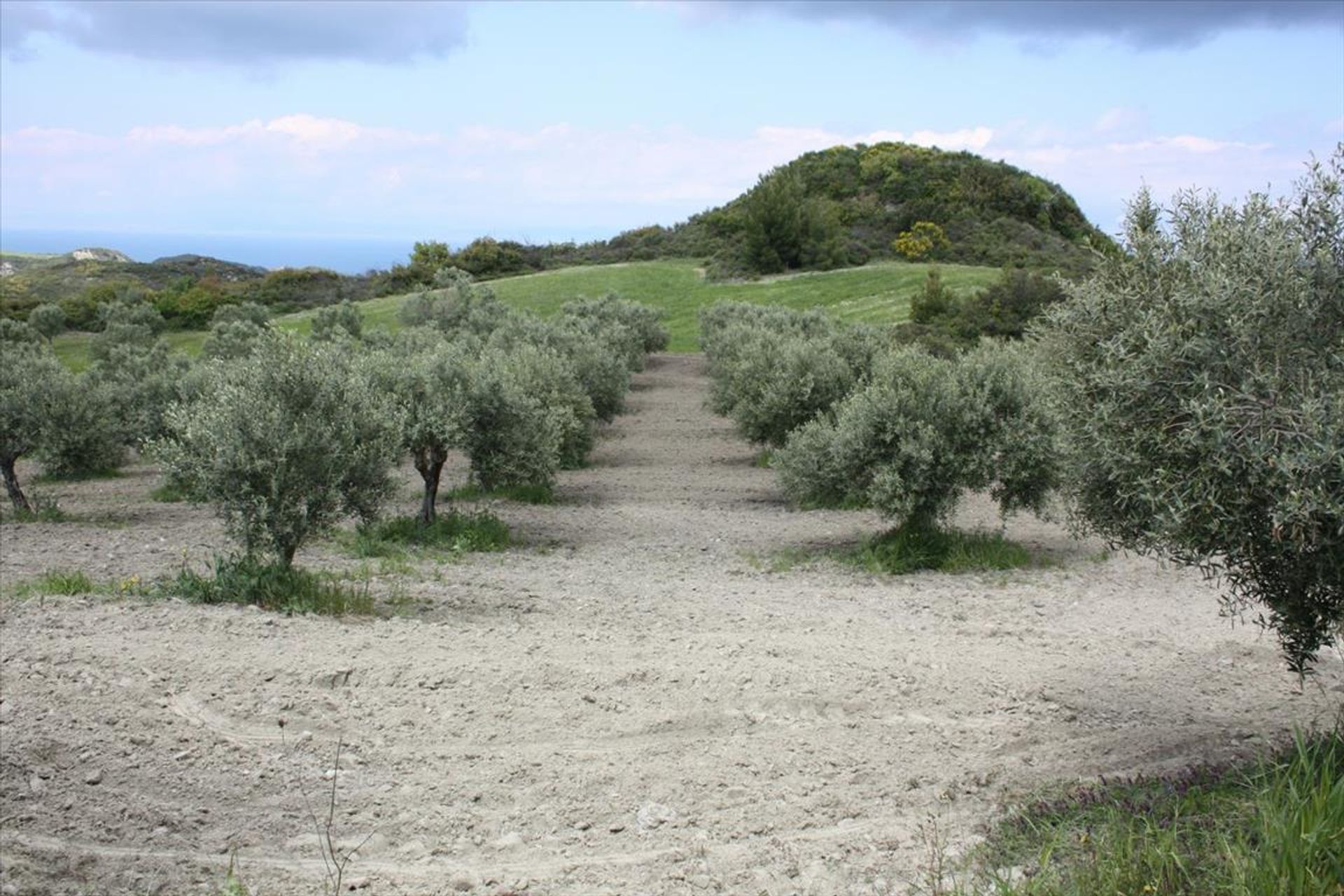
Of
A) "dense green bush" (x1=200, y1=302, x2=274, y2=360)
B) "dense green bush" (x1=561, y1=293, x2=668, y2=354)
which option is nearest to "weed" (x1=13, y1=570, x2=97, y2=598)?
"dense green bush" (x1=200, y1=302, x2=274, y2=360)

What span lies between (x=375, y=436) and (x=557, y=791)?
21.0 ft

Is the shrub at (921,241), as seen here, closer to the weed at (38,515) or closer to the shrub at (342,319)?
the shrub at (342,319)

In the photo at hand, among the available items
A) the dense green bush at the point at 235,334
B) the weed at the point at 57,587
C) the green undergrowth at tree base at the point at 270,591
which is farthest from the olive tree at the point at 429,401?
the dense green bush at the point at 235,334

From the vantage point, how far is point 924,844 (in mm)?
6438

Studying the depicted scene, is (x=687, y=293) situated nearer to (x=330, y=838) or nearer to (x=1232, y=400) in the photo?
(x=330, y=838)

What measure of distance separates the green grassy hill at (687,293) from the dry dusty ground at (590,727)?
1345 inches

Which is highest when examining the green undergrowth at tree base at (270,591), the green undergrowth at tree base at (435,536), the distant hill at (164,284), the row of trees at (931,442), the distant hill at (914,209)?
the distant hill at (914,209)

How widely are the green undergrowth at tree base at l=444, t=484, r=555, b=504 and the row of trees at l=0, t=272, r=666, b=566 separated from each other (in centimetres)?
21

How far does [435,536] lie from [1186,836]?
40.7 ft

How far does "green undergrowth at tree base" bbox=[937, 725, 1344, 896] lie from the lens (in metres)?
5.05

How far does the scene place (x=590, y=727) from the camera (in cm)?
834

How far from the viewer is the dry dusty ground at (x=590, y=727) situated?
21.7 feet

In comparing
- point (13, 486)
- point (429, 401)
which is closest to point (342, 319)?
point (13, 486)

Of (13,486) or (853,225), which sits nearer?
(13,486)
